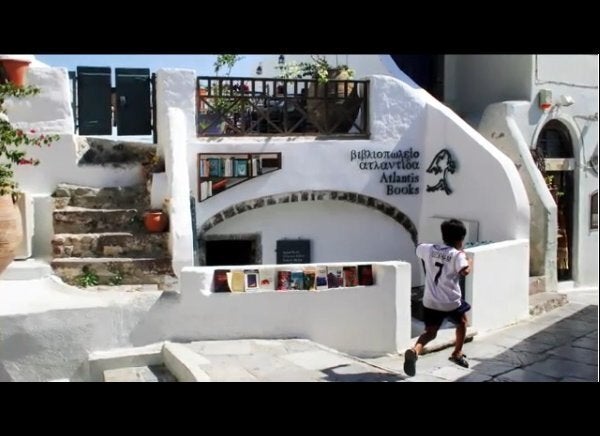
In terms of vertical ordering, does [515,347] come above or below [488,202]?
Result: below

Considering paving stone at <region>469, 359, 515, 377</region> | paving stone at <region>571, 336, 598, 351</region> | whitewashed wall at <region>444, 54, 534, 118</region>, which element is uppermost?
whitewashed wall at <region>444, 54, 534, 118</region>

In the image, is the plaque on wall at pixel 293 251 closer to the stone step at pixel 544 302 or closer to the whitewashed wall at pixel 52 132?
the whitewashed wall at pixel 52 132

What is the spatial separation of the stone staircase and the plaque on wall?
2.38 m

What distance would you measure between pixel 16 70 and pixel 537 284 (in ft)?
29.2

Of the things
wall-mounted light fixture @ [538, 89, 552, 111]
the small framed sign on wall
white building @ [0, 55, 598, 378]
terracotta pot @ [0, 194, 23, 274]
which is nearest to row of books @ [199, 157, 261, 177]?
white building @ [0, 55, 598, 378]

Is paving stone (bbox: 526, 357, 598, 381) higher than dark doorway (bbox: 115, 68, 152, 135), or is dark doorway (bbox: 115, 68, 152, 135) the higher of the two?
dark doorway (bbox: 115, 68, 152, 135)

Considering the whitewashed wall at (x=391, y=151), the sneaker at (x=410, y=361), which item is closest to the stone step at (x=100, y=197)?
the whitewashed wall at (x=391, y=151)

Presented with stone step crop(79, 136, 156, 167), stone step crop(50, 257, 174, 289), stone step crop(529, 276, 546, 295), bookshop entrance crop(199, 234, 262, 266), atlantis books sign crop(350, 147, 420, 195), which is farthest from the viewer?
stone step crop(529, 276, 546, 295)

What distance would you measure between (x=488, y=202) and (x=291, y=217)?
3.19m

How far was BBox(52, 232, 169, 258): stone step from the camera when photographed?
7402 mm

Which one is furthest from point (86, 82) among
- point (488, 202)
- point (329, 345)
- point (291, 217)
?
point (488, 202)

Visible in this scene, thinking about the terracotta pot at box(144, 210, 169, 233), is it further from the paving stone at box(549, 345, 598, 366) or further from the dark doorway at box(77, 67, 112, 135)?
the paving stone at box(549, 345, 598, 366)
